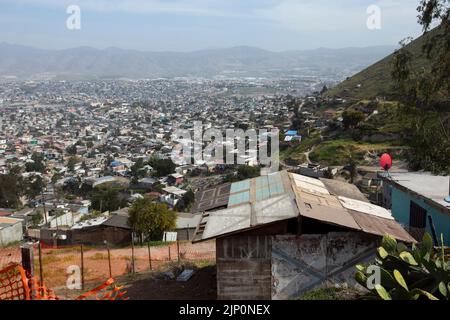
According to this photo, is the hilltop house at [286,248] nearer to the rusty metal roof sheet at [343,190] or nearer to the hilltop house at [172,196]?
the rusty metal roof sheet at [343,190]

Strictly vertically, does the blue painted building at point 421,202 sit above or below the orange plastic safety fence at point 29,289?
below

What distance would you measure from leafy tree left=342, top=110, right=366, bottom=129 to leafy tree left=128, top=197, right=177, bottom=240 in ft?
86.3

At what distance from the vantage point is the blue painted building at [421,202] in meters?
8.48

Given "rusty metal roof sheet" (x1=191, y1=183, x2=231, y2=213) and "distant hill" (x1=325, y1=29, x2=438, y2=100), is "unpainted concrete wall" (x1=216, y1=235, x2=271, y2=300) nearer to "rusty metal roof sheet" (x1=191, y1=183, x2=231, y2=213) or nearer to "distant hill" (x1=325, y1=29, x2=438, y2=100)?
"rusty metal roof sheet" (x1=191, y1=183, x2=231, y2=213)

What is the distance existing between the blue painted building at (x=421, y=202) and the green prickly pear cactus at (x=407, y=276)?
3911 mm

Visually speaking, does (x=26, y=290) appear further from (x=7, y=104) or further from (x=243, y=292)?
(x=7, y=104)

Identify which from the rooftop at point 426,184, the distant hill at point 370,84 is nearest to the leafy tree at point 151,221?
the rooftop at point 426,184

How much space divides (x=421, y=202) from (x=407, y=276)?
580cm

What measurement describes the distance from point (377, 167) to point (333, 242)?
2588 cm

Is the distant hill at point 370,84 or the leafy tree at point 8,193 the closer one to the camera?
the leafy tree at point 8,193

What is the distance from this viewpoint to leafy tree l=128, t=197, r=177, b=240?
13.9 metres

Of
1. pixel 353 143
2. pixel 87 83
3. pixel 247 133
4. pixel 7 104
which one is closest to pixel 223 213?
pixel 353 143

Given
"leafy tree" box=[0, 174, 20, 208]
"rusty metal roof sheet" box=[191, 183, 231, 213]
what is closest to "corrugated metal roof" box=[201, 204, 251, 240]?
"rusty metal roof sheet" box=[191, 183, 231, 213]

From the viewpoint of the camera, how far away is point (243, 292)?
6.49 meters
